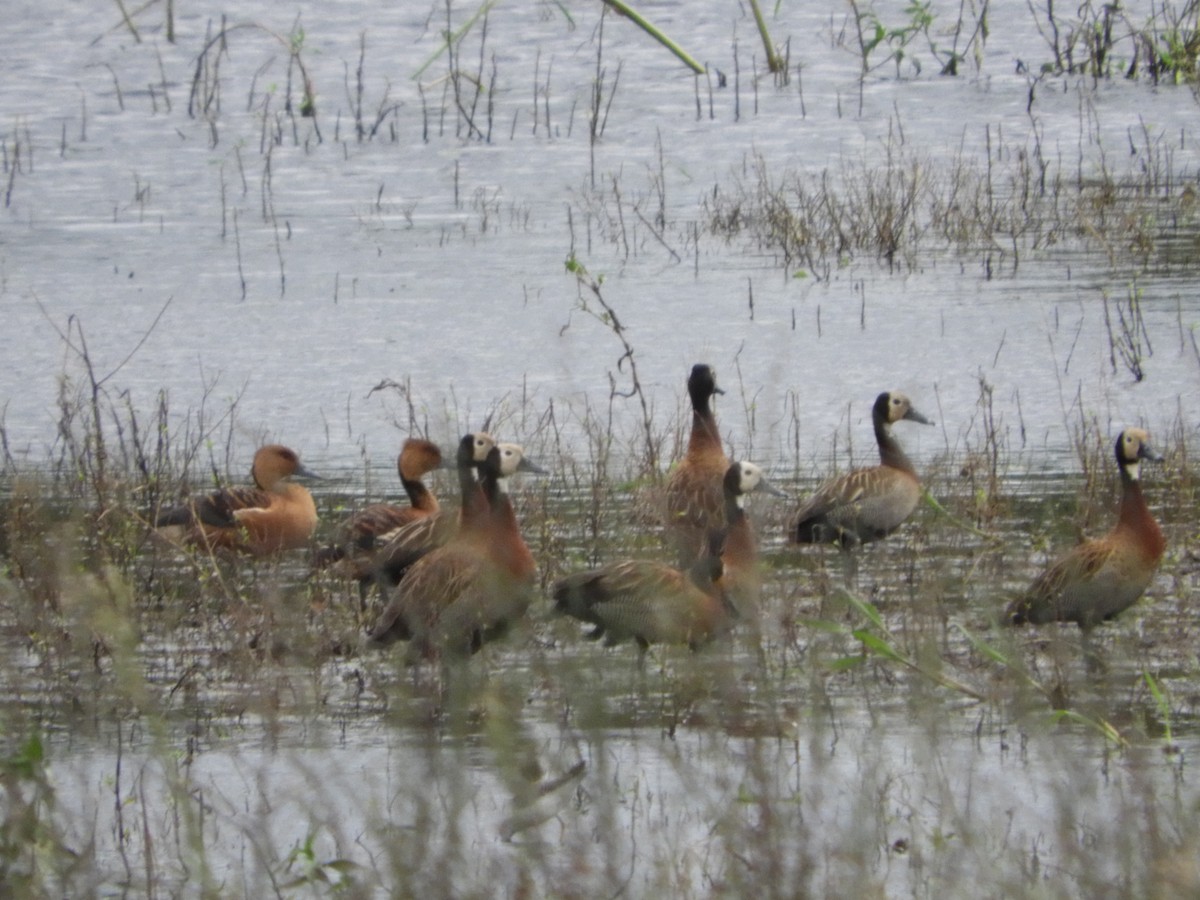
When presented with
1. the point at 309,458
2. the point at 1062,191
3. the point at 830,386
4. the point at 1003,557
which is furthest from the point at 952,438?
the point at 1062,191

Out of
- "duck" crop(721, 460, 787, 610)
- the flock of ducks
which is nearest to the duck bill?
the flock of ducks

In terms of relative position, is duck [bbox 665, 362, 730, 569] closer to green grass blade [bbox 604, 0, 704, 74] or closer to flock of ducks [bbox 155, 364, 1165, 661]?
Result: flock of ducks [bbox 155, 364, 1165, 661]

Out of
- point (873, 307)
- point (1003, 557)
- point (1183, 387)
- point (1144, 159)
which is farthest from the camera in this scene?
point (1144, 159)

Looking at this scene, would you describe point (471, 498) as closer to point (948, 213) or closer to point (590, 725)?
point (590, 725)

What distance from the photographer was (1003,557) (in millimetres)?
7625

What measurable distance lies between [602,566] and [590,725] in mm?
3895

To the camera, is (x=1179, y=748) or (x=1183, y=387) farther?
(x=1183, y=387)

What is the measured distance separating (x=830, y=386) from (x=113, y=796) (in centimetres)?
661

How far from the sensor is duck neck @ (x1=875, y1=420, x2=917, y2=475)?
8.53 meters

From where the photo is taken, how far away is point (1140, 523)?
696cm

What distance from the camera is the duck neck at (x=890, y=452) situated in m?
8.53

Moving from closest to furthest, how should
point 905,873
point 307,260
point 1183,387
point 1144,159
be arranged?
point 905,873 → point 1183,387 → point 307,260 → point 1144,159

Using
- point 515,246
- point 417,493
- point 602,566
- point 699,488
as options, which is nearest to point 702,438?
point 699,488

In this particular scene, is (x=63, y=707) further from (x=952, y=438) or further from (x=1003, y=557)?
(x=952, y=438)
